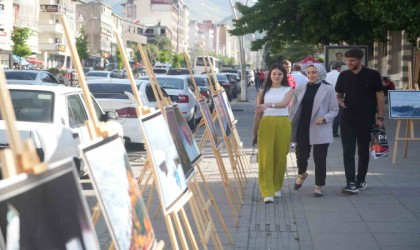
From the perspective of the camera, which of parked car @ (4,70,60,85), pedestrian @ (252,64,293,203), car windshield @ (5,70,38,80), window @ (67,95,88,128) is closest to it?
pedestrian @ (252,64,293,203)

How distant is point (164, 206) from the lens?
507 cm

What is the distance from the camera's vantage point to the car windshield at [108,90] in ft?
57.4

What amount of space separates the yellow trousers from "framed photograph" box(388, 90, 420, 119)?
506 cm

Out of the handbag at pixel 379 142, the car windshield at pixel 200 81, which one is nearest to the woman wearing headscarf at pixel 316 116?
the handbag at pixel 379 142

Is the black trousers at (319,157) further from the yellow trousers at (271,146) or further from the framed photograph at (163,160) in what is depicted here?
the framed photograph at (163,160)

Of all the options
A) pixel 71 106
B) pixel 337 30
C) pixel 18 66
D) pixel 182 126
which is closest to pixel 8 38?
pixel 18 66

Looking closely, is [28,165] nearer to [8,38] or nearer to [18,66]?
[18,66]

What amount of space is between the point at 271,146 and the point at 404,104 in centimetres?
543

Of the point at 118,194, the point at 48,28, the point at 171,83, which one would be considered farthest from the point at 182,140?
the point at 48,28

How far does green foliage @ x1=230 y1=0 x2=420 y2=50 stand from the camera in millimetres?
24588

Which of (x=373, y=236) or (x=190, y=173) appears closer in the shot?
(x=190, y=173)

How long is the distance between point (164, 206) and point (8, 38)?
73963 mm

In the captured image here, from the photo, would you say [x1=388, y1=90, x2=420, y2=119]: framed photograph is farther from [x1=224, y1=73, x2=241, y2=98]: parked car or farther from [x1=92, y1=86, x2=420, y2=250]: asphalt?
[x1=224, y1=73, x2=241, y2=98]: parked car

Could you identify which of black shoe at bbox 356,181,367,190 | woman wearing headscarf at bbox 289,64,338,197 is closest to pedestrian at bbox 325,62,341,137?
black shoe at bbox 356,181,367,190
